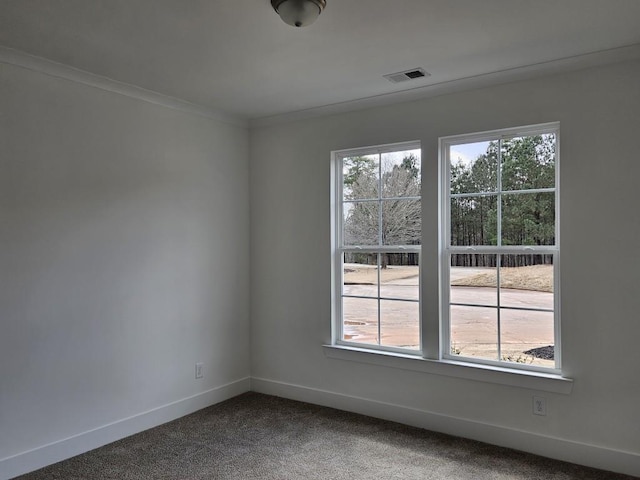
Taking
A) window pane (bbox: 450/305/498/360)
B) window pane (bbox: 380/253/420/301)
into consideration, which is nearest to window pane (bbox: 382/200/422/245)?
window pane (bbox: 380/253/420/301)

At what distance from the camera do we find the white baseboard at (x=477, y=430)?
9.29 ft

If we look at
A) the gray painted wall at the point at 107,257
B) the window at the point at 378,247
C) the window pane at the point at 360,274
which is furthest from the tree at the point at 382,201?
the gray painted wall at the point at 107,257

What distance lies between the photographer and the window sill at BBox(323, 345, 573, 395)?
118 inches

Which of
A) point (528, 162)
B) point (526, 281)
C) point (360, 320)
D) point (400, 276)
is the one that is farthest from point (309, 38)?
point (360, 320)

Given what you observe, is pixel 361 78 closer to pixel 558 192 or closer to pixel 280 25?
pixel 280 25

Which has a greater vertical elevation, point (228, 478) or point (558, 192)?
point (558, 192)

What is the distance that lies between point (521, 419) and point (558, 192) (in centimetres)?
151

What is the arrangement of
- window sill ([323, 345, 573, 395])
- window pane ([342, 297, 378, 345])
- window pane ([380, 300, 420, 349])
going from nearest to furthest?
window sill ([323, 345, 573, 395]), window pane ([380, 300, 420, 349]), window pane ([342, 297, 378, 345])

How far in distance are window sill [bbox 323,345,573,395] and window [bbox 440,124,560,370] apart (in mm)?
107

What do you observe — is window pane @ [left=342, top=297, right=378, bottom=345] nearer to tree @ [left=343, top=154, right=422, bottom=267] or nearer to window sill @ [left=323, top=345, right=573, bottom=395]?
window sill @ [left=323, top=345, right=573, bottom=395]

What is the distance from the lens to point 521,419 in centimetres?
312

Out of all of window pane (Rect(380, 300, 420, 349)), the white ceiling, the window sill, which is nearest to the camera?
the white ceiling

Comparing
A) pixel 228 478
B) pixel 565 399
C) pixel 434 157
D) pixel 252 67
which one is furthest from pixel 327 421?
pixel 252 67

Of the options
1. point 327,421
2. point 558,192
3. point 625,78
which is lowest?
point 327,421
